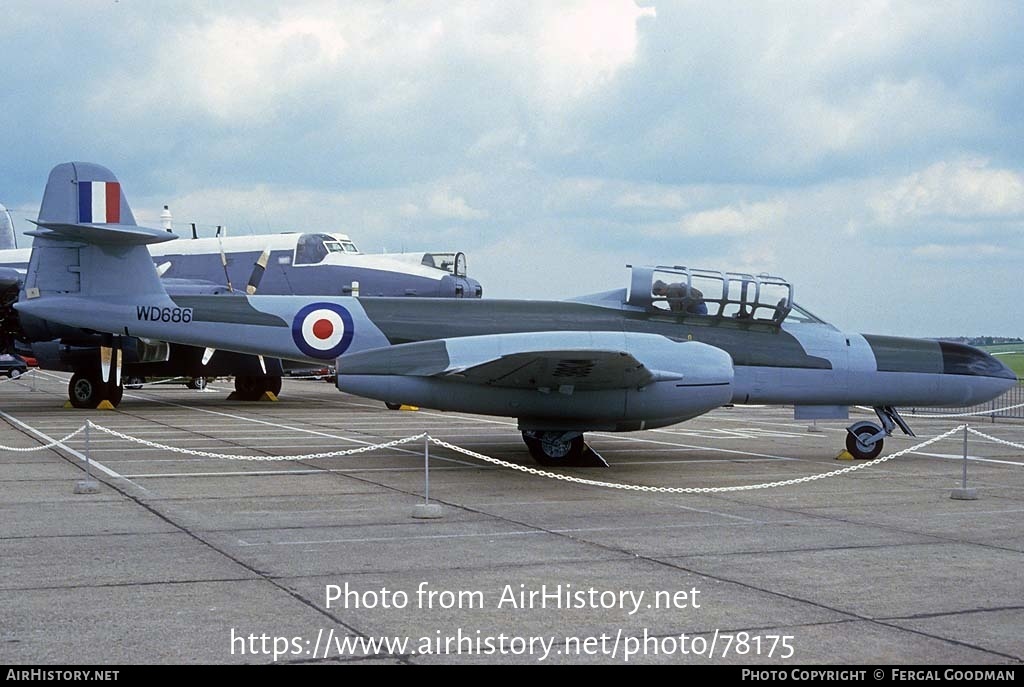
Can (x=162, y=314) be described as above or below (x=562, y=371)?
above

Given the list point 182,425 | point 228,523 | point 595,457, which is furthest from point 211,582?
point 182,425

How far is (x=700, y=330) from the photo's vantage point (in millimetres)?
15070

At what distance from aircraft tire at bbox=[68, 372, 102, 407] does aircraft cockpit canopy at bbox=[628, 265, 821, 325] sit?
16535 mm

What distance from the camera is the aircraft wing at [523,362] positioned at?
12.9 m

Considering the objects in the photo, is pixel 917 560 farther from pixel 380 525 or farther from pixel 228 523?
pixel 228 523

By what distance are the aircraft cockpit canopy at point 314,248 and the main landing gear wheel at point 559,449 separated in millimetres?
15054

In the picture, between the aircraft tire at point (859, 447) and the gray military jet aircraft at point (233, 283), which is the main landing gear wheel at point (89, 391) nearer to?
the gray military jet aircraft at point (233, 283)

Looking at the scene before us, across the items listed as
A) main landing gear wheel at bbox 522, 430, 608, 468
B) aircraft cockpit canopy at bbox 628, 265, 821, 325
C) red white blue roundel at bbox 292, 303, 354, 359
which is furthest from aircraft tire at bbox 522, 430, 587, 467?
→ red white blue roundel at bbox 292, 303, 354, 359

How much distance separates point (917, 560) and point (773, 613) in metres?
2.33

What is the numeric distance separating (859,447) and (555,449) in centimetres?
464

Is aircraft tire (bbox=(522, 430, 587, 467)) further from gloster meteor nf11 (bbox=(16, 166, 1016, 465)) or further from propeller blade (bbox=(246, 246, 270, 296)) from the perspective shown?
propeller blade (bbox=(246, 246, 270, 296))

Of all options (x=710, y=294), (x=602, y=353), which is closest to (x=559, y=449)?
(x=602, y=353)

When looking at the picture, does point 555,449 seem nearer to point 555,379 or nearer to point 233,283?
point 555,379

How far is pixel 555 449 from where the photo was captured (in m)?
14.5
